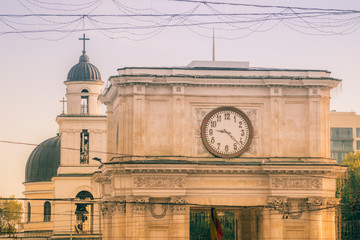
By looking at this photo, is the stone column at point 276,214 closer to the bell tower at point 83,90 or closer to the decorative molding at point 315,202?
the decorative molding at point 315,202

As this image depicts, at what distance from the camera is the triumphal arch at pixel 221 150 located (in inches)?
2808

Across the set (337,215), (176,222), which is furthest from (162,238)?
(337,215)

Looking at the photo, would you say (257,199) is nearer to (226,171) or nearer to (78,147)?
(226,171)

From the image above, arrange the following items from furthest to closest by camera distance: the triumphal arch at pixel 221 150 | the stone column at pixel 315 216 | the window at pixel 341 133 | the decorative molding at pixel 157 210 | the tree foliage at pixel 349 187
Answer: the window at pixel 341 133 → the tree foliage at pixel 349 187 → the stone column at pixel 315 216 → the decorative molding at pixel 157 210 → the triumphal arch at pixel 221 150

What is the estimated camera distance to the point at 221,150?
239ft

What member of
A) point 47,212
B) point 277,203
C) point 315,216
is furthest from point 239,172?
point 47,212

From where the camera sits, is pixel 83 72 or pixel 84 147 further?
pixel 83 72

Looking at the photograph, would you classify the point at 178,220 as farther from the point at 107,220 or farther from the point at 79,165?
the point at 79,165

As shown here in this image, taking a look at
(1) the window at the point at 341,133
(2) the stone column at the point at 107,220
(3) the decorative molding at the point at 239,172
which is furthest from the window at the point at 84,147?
(1) the window at the point at 341,133

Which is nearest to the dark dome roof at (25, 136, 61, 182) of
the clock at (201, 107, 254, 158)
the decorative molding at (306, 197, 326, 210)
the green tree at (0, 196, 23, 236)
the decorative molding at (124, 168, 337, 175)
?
the green tree at (0, 196, 23, 236)

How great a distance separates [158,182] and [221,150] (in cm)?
489

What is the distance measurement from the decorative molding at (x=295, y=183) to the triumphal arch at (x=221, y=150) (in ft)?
0.21

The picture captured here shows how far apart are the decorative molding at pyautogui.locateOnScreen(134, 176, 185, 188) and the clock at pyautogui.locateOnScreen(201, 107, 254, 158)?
329 centimetres

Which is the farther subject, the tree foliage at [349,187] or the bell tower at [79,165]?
the bell tower at [79,165]
